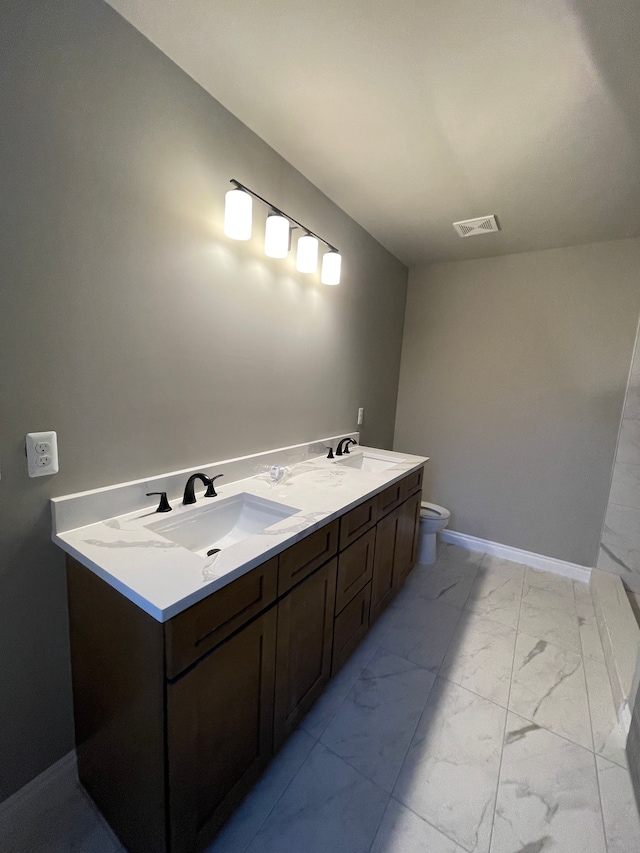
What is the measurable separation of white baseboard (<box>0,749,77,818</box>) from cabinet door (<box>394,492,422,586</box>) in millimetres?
1568

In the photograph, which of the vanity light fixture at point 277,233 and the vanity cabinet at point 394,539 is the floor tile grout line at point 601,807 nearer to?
the vanity cabinet at point 394,539

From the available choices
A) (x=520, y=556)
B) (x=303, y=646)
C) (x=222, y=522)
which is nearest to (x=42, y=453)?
(x=222, y=522)

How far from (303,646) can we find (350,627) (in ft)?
1.39

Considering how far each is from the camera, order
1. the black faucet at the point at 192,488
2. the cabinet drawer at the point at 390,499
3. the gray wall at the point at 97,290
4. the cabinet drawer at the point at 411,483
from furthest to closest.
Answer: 1. the cabinet drawer at the point at 411,483
2. the cabinet drawer at the point at 390,499
3. the black faucet at the point at 192,488
4. the gray wall at the point at 97,290

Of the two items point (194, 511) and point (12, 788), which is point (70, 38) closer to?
point (194, 511)

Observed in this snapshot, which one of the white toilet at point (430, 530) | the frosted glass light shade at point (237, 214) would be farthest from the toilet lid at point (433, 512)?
the frosted glass light shade at point (237, 214)

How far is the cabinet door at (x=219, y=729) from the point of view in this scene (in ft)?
2.70

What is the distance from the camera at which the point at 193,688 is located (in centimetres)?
82

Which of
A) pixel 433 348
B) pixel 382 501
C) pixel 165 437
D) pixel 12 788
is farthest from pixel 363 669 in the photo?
pixel 433 348

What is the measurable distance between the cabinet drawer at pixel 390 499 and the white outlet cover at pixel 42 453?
1.28 meters

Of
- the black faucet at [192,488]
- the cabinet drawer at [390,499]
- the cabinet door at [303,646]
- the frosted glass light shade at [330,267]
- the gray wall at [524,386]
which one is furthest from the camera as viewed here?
the gray wall at [524,386]

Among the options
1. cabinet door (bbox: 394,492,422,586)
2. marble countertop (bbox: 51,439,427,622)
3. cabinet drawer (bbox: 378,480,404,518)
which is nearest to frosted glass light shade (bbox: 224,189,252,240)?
marble countertop (bbox: 51,439,427,622)

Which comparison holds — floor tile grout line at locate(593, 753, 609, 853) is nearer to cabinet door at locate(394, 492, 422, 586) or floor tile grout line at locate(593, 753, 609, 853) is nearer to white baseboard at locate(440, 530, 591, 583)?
cabinet door at locate(394, 492, 422, 586)

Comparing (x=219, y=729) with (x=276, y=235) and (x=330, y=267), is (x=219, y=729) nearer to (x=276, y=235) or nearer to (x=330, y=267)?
(x=276, y=235)
